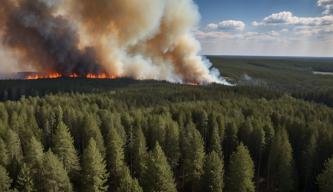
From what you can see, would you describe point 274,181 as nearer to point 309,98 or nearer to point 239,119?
point 239,119

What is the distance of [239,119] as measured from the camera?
7975cm

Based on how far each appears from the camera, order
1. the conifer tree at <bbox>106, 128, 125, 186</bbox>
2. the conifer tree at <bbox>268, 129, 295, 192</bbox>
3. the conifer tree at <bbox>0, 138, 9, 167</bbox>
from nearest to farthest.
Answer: the conifer tree at <bbox>0, 138, 9, 167</bbox>, the conifer tree at <bbox>106, 128, 125, 186</bbox>, the conifer tree at <bbox>268, 129, 295, 192</bbox>

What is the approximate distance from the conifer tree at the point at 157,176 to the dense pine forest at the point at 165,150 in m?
0.13

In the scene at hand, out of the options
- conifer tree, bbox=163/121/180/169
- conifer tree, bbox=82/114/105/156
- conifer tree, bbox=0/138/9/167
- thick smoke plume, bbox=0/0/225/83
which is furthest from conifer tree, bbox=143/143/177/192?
thick smoke plume, bbox=0/0/225/83

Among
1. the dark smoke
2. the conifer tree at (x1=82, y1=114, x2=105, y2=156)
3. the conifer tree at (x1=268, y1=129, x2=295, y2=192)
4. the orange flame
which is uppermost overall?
the dark smoke

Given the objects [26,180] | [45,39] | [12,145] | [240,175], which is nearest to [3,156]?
[12,145]

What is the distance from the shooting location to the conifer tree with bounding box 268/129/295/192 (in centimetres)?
5647

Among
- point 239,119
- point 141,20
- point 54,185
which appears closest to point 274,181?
point 239,119

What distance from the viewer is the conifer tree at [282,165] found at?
5647 centimetres

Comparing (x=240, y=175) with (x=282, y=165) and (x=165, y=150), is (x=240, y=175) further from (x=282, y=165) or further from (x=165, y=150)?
(x=165, y=150)

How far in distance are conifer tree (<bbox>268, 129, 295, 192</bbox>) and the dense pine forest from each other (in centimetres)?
16

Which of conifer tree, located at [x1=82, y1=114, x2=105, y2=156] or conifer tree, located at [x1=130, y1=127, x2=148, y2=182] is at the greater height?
conifer tree, located at [x1=82, y1=114, x2=105, y2=156]

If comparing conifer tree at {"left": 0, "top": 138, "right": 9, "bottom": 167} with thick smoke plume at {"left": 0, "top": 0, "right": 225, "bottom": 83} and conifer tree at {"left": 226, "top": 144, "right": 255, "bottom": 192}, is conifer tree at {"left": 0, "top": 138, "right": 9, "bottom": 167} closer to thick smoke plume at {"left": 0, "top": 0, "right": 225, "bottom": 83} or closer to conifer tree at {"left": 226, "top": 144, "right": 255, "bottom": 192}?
conifer tree at {"left": 226, "top": 144, "right": 255, "bottom": 192}

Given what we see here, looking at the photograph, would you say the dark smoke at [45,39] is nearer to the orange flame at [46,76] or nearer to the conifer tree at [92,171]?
the orange flame at [46,76]
